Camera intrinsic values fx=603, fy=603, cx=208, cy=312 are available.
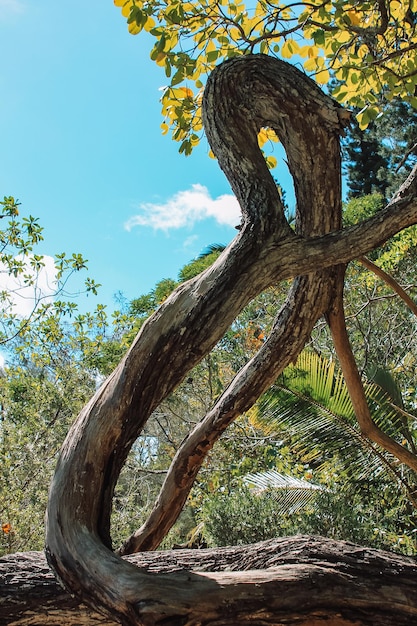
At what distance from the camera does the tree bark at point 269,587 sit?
148 cm

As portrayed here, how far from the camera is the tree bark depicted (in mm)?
1483

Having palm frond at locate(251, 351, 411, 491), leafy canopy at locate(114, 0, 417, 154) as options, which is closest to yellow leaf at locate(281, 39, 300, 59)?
leafy canopy at locate(114, 0, 417, 154)

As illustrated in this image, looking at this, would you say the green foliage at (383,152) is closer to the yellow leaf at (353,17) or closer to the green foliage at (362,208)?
the green foliage at (362,208)

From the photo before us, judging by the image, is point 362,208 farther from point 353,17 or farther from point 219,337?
point 219,337

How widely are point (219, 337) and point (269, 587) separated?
67 cm

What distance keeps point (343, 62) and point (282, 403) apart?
245cm

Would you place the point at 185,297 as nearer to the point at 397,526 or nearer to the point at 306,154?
the point at 306,154

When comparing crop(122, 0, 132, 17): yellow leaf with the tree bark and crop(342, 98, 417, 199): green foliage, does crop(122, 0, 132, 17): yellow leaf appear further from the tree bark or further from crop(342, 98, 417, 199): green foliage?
crop(342, 98, 417, 199): green foliage

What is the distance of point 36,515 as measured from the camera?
552cm

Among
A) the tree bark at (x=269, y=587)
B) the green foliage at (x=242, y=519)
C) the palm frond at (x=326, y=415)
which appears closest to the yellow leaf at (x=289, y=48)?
the palm frond at (x=326, y=415)

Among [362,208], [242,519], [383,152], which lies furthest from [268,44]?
[383,152]

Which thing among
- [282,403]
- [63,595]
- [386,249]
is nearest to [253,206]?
[63,595]

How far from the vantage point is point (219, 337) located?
1732 millimetres

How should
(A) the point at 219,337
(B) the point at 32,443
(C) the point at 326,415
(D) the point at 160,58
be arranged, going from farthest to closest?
(B) the point at 32,443 < (C) the point at 326,415 < (D) the point at 160,58 < (A) the point at 219,337
